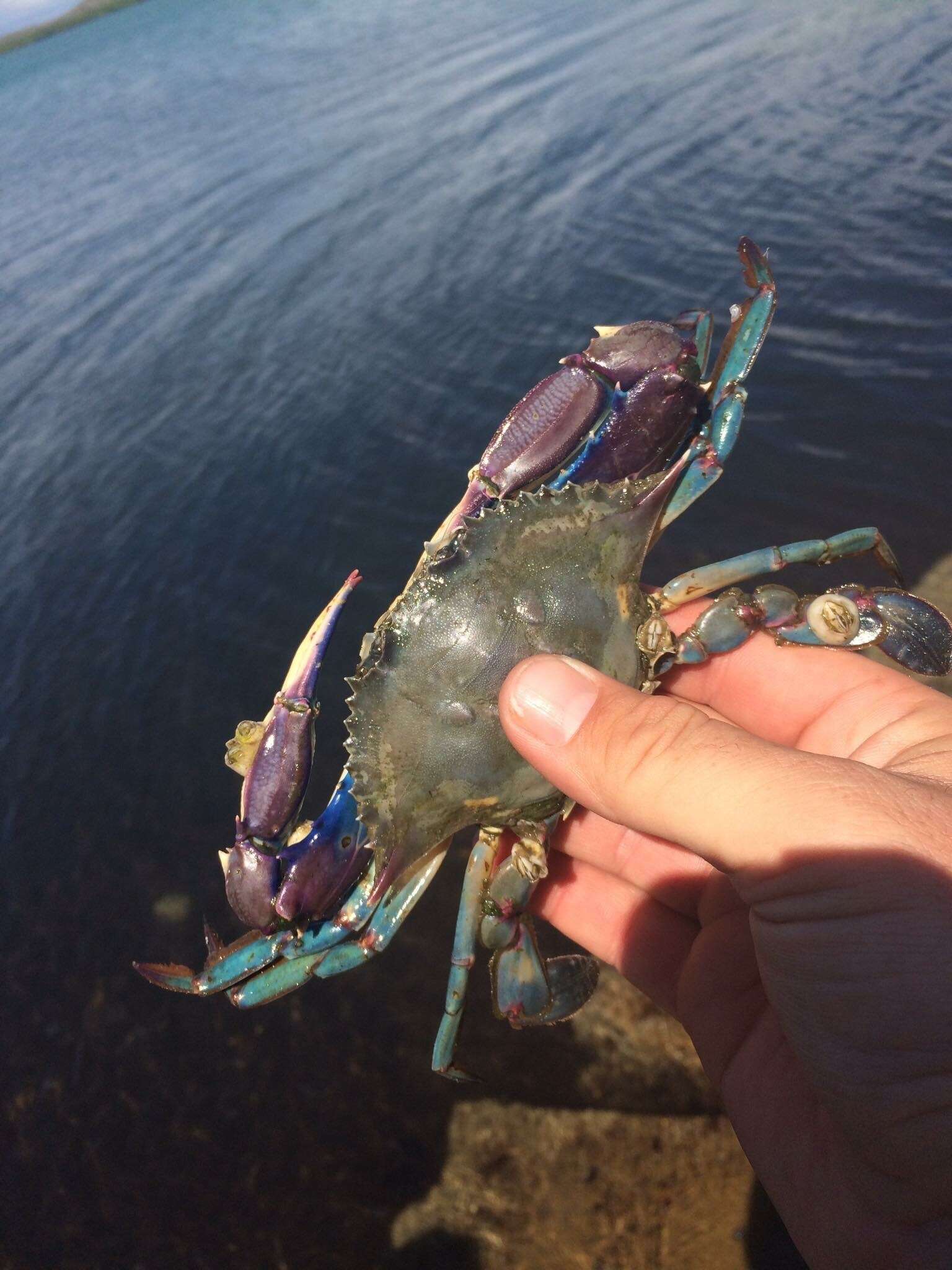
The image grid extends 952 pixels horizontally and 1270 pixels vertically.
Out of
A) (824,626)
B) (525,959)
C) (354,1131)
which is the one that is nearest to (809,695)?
(824,626)

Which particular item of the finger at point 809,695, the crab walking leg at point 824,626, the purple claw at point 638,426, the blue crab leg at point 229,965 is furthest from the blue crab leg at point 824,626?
the blue crab leg at point 229,965

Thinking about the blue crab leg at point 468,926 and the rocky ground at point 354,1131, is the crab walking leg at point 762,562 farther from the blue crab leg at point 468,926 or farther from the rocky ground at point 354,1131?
the rocky ground at point 354,1131

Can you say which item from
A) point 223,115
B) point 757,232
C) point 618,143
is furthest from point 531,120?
point 223,115

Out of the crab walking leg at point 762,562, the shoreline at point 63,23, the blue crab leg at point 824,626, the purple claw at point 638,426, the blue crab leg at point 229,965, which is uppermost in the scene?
the shoreline at point 63,23

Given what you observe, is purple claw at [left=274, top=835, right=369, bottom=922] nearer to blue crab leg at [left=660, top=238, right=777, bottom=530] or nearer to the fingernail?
the fingernail

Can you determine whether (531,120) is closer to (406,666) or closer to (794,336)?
(794,336)

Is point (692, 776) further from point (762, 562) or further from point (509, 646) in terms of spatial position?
point (762, 562)
